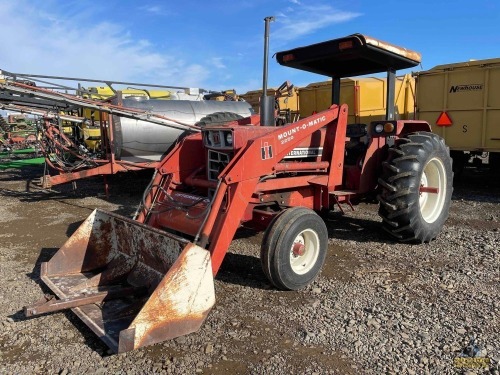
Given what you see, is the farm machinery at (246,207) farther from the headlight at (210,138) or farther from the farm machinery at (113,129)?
the farm machinery at (113,129)

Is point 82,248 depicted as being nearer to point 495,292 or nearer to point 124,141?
point 495,292

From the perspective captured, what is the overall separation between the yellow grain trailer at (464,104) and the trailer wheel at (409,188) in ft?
13.1

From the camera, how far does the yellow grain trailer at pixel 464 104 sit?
28.2 feet

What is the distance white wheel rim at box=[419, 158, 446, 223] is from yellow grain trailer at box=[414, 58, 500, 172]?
3.89 meters

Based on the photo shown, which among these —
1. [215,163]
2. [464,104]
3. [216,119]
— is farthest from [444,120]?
[215,163]

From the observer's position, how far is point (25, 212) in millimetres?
7637

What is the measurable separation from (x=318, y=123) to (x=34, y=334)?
3.14 metres

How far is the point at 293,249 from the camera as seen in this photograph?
12.6 feet

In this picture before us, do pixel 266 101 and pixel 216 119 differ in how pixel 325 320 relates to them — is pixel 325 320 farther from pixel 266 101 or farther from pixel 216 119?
pixel 216 119

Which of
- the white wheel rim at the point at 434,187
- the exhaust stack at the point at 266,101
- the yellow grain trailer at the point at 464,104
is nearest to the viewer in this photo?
the exhaust stack at the point at 266,101

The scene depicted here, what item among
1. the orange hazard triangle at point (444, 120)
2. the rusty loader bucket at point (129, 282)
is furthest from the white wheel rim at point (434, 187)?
the orange hazard triangle at point (444, 120)

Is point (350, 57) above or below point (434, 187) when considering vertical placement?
above

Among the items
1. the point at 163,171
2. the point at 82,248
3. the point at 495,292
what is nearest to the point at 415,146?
the point at 495,292

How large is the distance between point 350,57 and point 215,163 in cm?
204
